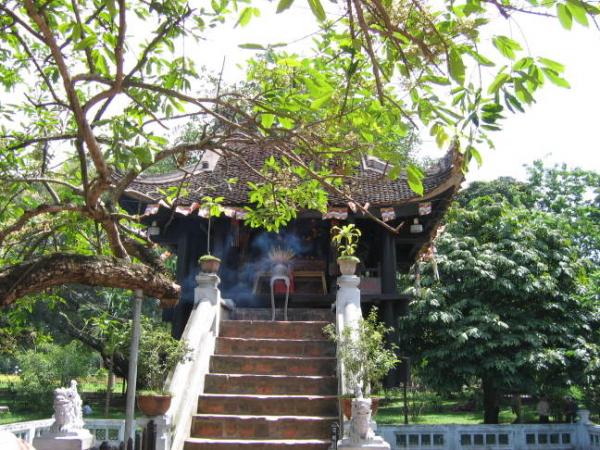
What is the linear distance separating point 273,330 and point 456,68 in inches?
265

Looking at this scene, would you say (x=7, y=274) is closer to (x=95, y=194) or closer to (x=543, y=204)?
(x=95, y=194)

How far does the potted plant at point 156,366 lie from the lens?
6246mm

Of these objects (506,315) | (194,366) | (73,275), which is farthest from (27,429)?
(506,315)

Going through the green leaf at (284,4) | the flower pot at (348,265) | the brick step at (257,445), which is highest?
the flower pot at (348,265)

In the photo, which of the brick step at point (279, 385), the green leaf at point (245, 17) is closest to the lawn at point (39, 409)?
the brick step at point (279, 385)

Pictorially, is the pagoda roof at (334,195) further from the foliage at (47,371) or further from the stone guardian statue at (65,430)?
the foliage at (47,371)

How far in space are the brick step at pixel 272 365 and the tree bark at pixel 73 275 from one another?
4.58 meters

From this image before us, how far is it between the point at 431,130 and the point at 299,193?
97.6 inches

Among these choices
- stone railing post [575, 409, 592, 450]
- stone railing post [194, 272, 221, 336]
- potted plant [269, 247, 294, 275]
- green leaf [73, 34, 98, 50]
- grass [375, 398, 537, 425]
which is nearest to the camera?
green leaf [73, 34, 98, 50]

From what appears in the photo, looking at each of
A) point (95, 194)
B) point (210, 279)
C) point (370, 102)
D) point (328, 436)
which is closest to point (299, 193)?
point (370, 102)

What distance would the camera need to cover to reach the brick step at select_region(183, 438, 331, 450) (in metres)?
6.59

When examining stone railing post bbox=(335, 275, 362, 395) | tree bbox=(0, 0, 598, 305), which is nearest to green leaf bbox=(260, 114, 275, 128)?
tree bbox=(0, 0, 598, 305)

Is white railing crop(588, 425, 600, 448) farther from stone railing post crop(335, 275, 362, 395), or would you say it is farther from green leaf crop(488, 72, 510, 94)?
green leaf crop(488, 72, 510, 94)

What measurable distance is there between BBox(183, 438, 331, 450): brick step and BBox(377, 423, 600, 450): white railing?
2.39m
